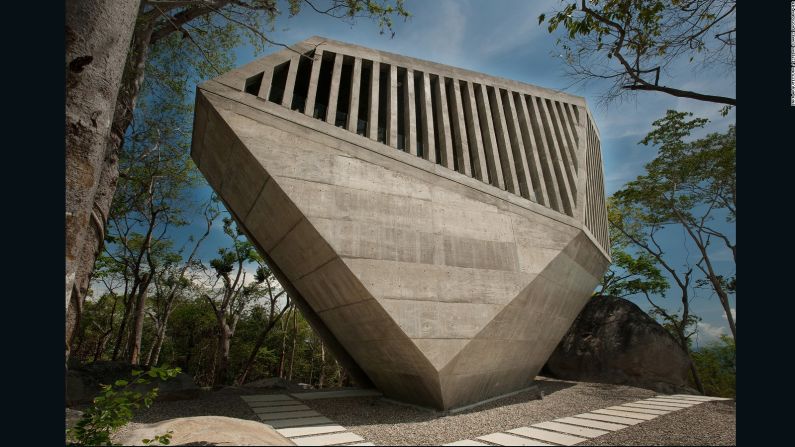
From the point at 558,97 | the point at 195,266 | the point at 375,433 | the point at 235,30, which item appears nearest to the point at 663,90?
the point at 558,97

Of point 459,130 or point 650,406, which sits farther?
point 459,130

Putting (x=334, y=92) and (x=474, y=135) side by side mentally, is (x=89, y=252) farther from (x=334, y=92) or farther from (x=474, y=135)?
(x=474, y=135)

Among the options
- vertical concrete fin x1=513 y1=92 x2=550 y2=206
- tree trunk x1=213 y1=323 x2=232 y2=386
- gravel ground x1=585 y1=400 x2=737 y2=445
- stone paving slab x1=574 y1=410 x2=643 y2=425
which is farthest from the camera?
tree trunk x1=213 y1=323 x2=232 y2=386

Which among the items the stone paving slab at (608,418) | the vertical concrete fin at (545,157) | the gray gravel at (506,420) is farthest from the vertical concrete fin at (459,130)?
the stone paving slab at (608,418)

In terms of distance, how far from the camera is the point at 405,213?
7582 mm

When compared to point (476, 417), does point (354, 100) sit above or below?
above

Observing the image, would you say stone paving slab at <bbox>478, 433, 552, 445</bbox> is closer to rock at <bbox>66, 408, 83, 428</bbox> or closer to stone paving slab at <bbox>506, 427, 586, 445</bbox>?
stone paving slab at <bbox>506, 427, 586, 445</bbox>

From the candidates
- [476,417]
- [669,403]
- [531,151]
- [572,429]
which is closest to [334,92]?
[531,151]

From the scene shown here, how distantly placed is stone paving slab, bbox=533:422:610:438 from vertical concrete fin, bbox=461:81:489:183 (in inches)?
196

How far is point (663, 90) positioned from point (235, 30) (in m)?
11.3

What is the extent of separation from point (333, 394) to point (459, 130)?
725cm

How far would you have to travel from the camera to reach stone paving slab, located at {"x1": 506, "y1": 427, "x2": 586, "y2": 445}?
5.83 m

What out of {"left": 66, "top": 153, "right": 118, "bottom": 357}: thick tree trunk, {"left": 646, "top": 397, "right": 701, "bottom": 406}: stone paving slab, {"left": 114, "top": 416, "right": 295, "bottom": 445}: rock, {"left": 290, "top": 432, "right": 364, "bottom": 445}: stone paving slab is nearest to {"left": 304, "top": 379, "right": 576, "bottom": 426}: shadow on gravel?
{"left": 290, "top": 432, "right": 364, "bottom": 445}: stone paving slab

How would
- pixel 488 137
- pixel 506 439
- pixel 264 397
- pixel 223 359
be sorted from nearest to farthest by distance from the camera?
pixel 506 439 < pixel 264 397 < pixel 488 137 < pixel 223 359
